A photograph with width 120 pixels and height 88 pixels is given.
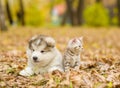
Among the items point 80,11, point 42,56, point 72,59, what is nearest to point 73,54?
point 72,59

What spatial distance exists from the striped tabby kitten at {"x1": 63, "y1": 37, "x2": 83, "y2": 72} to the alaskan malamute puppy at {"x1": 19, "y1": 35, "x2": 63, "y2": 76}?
0.12 meters

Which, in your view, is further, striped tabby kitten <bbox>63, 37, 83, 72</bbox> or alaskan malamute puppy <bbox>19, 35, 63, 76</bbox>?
striped tabby kitten <bbox>63, 37, 83, 72</bbox>

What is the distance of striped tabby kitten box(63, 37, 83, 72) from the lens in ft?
24.6

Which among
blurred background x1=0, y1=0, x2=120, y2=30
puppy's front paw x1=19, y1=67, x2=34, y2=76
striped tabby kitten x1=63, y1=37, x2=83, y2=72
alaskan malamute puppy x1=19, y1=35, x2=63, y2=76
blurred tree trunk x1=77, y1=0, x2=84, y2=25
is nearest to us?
alaskan malamute puppy x1=19, y1=35, x2=63, y2=76

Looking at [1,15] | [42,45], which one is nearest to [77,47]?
[42,45]

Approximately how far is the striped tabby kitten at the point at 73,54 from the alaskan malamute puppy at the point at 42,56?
119mm

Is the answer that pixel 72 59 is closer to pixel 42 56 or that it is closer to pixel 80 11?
pixel 42 56

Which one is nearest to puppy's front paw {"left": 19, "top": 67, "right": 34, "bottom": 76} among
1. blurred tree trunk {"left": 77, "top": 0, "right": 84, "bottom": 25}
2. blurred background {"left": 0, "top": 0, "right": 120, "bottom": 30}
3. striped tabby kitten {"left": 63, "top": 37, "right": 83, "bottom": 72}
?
striped tabby kitten {"left": 63, "top": 37, "right": 83, "bottom": 72}

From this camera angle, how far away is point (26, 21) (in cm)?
3728

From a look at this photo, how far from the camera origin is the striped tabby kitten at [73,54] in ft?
24.6

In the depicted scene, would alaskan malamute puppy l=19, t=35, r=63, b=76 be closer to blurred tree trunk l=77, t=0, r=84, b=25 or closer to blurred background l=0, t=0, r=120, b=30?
blurred background l=0, t=0, r=120, b=30

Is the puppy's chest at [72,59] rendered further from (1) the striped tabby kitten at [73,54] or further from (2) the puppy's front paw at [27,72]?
(2) the puppy's front paw at [27,72]

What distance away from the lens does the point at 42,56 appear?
23.8 feet

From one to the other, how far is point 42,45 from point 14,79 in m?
0.77
